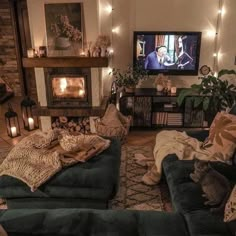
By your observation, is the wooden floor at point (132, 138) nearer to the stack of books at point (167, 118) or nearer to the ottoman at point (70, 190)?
the stack of books at point (167, 118)

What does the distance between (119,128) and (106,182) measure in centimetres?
157

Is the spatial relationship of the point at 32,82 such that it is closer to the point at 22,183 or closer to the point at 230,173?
the point at 22,183

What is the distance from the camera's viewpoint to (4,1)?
5688 mm

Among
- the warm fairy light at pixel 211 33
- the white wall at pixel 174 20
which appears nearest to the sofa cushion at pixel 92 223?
the white wall at pixel 174 20

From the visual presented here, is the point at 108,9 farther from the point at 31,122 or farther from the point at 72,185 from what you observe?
the point at 72,185

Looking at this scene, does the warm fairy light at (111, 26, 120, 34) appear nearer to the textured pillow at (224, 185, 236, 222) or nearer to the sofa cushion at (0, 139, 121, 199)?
the sofa cushion at (0, 139, 121, 199)

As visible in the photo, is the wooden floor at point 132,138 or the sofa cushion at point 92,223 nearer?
the sofa cushion at point 92,223

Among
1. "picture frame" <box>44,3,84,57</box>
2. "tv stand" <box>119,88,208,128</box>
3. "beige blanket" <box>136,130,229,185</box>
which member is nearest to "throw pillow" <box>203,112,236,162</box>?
"beige blanket" <box>136,130,229,185</box>

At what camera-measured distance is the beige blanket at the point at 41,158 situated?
7.54 ft

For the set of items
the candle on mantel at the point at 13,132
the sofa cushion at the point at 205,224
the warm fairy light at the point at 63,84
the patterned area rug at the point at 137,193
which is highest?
the warm fairy light at the point at 63,84

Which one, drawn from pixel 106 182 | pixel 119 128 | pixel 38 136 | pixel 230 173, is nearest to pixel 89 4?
pixel 119 128

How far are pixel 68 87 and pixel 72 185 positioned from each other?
6.84ft

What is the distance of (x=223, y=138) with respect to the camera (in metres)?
2.50

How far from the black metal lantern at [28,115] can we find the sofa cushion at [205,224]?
118 inches
